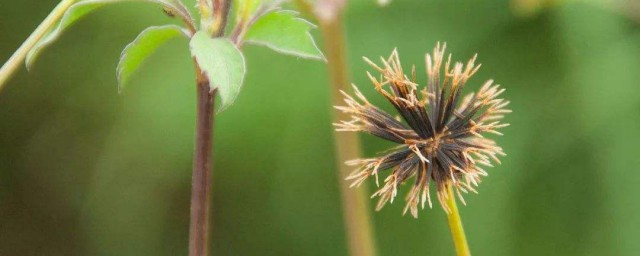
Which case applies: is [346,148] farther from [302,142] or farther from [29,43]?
[302,142]

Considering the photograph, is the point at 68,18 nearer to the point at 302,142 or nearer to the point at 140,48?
the point at 140,48

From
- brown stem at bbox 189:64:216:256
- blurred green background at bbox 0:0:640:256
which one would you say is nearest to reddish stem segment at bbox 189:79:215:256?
brown stem at bbox 189:64:216:256

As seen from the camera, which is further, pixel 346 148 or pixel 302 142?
pixel 302 142

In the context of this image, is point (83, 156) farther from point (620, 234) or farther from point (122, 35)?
point (620, 234)

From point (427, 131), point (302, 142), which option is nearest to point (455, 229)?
point (427, 131)

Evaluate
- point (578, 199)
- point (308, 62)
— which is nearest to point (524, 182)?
point (578, 199)

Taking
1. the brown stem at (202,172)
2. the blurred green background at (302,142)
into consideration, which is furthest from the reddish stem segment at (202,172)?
the blurred green background at (302,142)
